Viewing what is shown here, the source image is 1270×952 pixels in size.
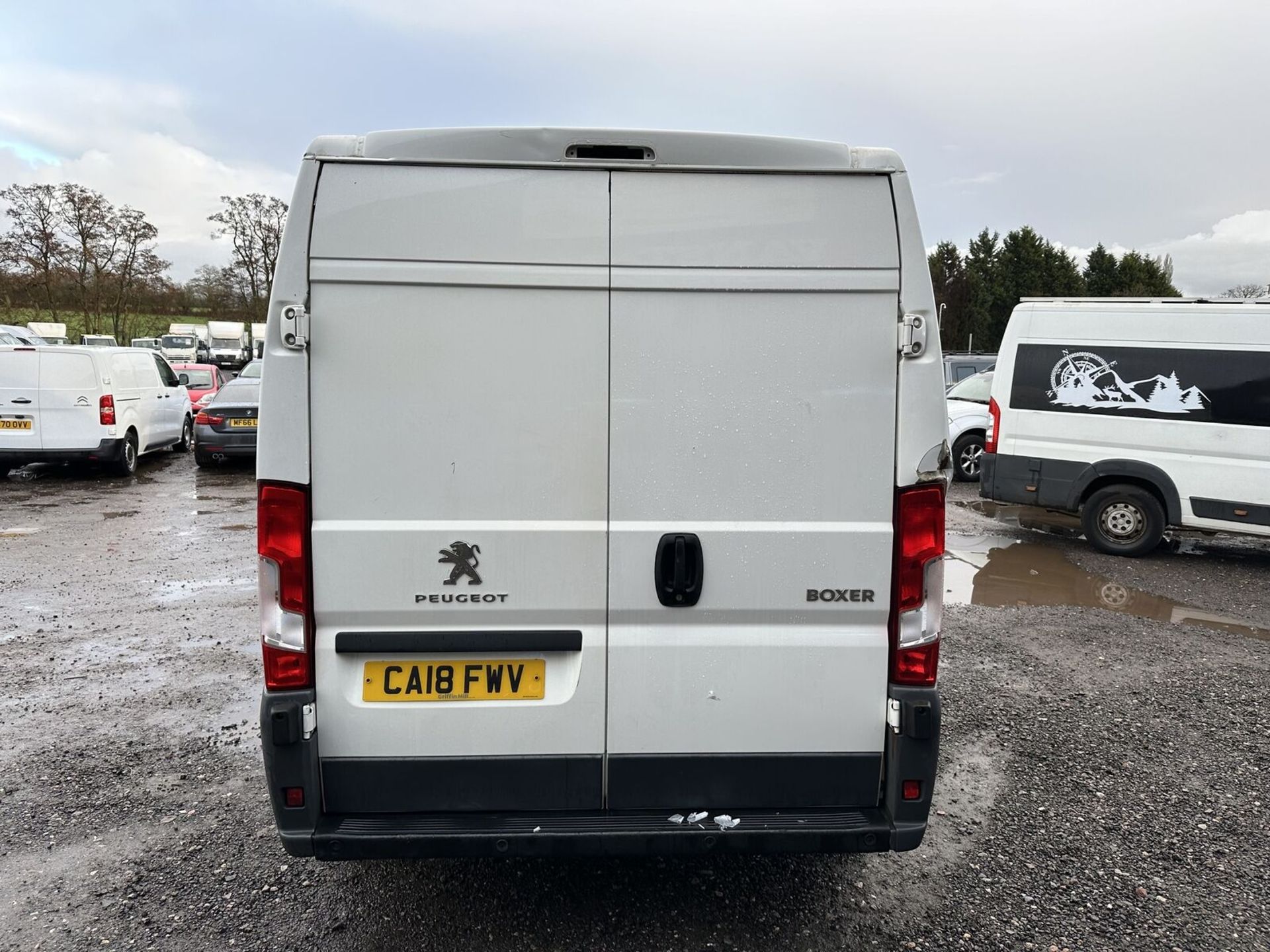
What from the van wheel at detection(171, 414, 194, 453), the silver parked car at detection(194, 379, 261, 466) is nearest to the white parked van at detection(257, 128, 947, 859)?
the silver parked car at detection(194, 379, 261, 466)

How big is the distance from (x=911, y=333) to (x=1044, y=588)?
19.8 feet

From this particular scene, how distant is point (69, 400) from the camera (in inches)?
485

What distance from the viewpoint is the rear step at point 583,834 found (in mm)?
2570

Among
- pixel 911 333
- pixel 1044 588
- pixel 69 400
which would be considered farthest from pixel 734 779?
pixel 69 400

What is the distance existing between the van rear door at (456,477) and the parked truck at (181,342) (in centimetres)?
4443

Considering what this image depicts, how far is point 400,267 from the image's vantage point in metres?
2.49

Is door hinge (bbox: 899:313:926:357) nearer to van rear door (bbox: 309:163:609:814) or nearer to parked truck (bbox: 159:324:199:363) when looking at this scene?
van rear door (bbox: 309:163:609:814)

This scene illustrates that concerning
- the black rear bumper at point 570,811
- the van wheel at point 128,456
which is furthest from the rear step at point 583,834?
the van wheel at point 128,456

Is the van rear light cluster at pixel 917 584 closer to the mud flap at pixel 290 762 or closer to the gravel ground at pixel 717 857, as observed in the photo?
the gravel ground at pixel 717 857

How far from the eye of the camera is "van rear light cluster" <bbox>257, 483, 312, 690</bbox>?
2521 millimetres

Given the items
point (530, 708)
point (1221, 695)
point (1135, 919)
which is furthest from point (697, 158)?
point (1221, 695)

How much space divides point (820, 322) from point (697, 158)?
0.62m

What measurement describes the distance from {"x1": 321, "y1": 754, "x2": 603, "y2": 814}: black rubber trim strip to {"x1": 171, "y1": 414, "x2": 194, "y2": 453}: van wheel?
15.5 m

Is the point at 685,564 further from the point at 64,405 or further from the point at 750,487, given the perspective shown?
the point at 64,405
